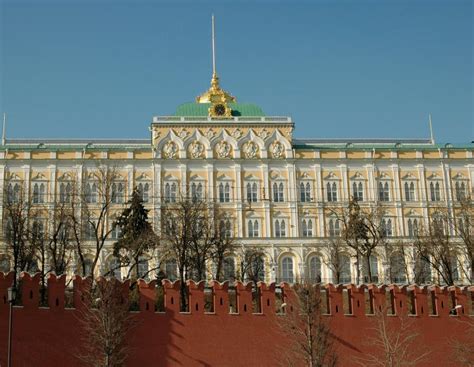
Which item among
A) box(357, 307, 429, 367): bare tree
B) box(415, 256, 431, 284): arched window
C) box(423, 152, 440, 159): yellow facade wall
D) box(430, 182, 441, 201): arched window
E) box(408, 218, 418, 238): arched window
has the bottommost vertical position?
box(357, 307, 429, 367): bare tree

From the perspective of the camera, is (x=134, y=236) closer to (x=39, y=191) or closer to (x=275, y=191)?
(x=39, y=191)

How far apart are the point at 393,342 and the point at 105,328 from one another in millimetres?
13015

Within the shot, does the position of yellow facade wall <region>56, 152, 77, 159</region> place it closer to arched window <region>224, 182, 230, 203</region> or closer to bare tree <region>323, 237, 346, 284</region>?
arched window <region>224, 182, 230, 203</region>

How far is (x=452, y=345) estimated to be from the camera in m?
39.9

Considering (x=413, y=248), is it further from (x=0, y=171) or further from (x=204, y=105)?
(x=0, y=171)

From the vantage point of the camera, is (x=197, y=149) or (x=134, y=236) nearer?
(x=134, y=236)

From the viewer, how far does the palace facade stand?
276ft

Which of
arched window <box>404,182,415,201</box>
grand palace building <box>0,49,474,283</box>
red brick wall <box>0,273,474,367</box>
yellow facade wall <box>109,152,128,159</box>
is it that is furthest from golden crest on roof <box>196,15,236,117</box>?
red brick wall <box>0,273,474,367</box>

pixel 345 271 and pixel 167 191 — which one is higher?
pixel 167 191

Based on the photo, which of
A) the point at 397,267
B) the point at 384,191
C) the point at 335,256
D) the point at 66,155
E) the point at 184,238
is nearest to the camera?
the point at 184,238

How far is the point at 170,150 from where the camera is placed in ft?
281

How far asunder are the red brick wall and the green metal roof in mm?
49125

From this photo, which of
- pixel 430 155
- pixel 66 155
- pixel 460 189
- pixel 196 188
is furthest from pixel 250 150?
pixel 460 189

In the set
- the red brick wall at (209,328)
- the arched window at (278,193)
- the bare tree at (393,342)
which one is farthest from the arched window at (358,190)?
the bare tree at (393,342)
